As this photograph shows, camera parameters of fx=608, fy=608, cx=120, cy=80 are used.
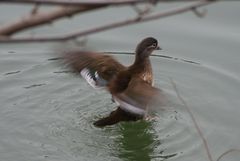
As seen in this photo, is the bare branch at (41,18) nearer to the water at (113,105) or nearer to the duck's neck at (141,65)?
the water at (113,105)

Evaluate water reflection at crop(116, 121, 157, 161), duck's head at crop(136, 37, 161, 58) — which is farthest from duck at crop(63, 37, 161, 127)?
water reflection at crop(116, 121, 157, 161)

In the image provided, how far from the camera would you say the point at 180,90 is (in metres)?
5.75

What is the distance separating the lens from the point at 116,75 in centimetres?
468

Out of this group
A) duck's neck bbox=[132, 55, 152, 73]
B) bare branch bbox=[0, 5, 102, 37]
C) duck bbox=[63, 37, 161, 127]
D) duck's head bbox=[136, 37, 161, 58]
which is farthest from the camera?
duck's head bbox=[136, 37, 161, 58]

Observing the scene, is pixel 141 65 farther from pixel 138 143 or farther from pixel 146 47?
pixel 138 143

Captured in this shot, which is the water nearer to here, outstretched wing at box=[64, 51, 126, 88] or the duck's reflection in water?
the duck's reflection in water

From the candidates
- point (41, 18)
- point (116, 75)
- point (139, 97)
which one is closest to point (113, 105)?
point (116, 75)

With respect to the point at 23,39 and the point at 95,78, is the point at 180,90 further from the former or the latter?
the point at 23,39

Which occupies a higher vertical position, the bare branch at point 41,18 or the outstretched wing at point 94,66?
the bare branch at point 41,18

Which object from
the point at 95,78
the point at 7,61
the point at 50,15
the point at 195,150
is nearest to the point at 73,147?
the point at 95,78

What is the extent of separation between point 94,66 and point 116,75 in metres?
0.27

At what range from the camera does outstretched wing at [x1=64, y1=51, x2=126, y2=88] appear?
4.73 metres

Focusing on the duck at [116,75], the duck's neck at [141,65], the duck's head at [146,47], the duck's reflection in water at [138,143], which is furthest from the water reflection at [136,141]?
the duck's head at [146,47]

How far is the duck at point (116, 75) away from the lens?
4375 mm
